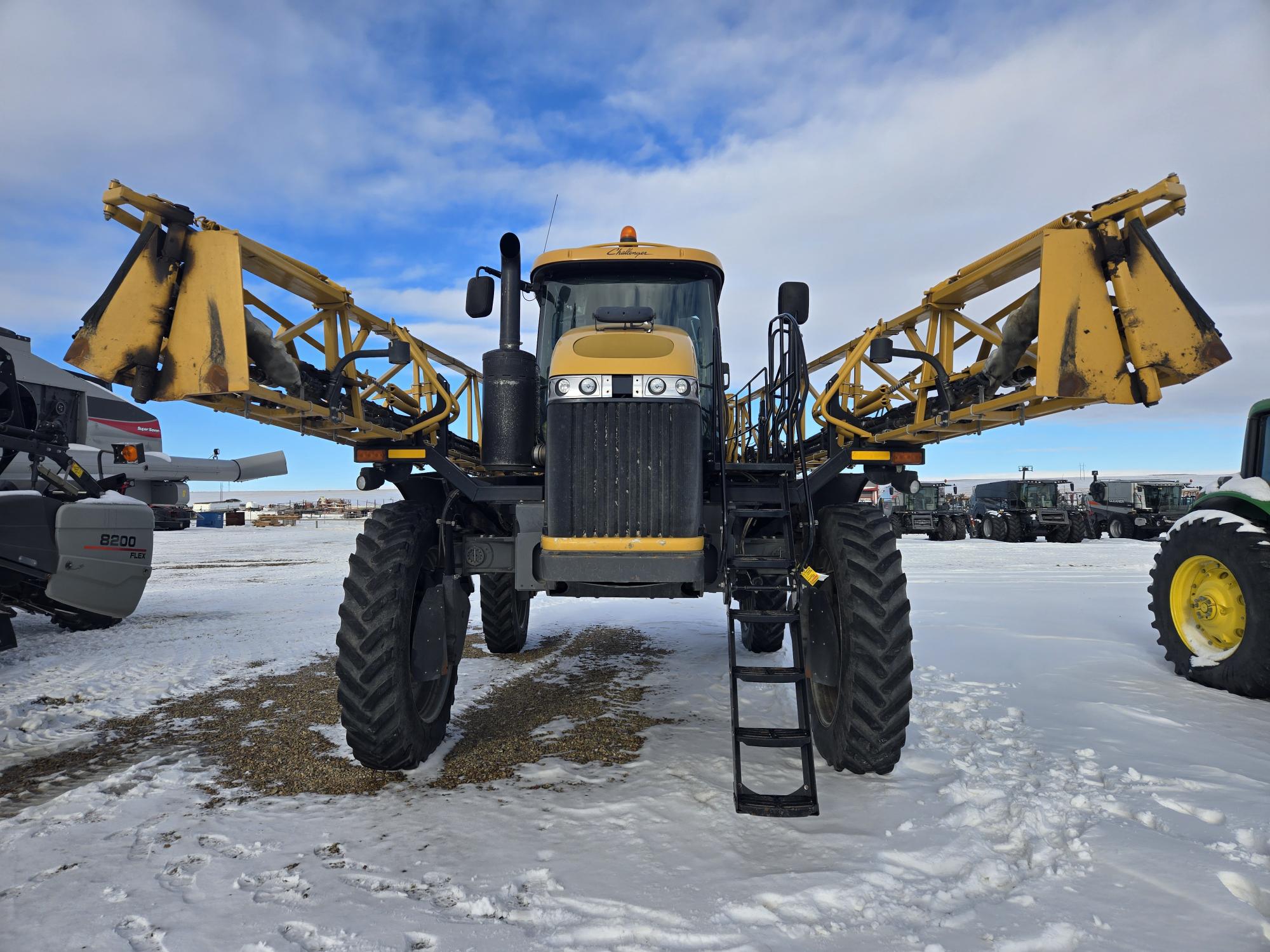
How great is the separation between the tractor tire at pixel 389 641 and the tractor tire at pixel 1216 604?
5378mm

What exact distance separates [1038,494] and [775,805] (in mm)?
26607

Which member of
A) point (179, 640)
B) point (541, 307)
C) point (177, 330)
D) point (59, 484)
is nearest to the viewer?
point (177, 330)

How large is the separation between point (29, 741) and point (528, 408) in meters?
3.44

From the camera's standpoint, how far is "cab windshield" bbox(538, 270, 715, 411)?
448 centimetres

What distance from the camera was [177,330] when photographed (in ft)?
9.79

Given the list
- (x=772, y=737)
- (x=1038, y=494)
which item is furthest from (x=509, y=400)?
(x=1038, y=494)

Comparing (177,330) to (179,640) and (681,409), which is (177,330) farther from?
(179,640)

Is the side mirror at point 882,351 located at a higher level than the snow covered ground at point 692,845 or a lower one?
higher

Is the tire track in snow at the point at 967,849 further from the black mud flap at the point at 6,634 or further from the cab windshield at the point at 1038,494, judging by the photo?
Answer: the cab windshield at the point at 1038,494

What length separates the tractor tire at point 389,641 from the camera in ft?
11.0

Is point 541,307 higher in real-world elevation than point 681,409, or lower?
higher

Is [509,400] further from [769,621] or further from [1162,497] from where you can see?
[1162,497]

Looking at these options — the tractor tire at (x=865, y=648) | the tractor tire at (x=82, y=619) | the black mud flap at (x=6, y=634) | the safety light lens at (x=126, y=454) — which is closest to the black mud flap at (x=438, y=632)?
the tractor tire at (x=865, y=648)

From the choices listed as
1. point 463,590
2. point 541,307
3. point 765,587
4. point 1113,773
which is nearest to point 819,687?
point 765,587
